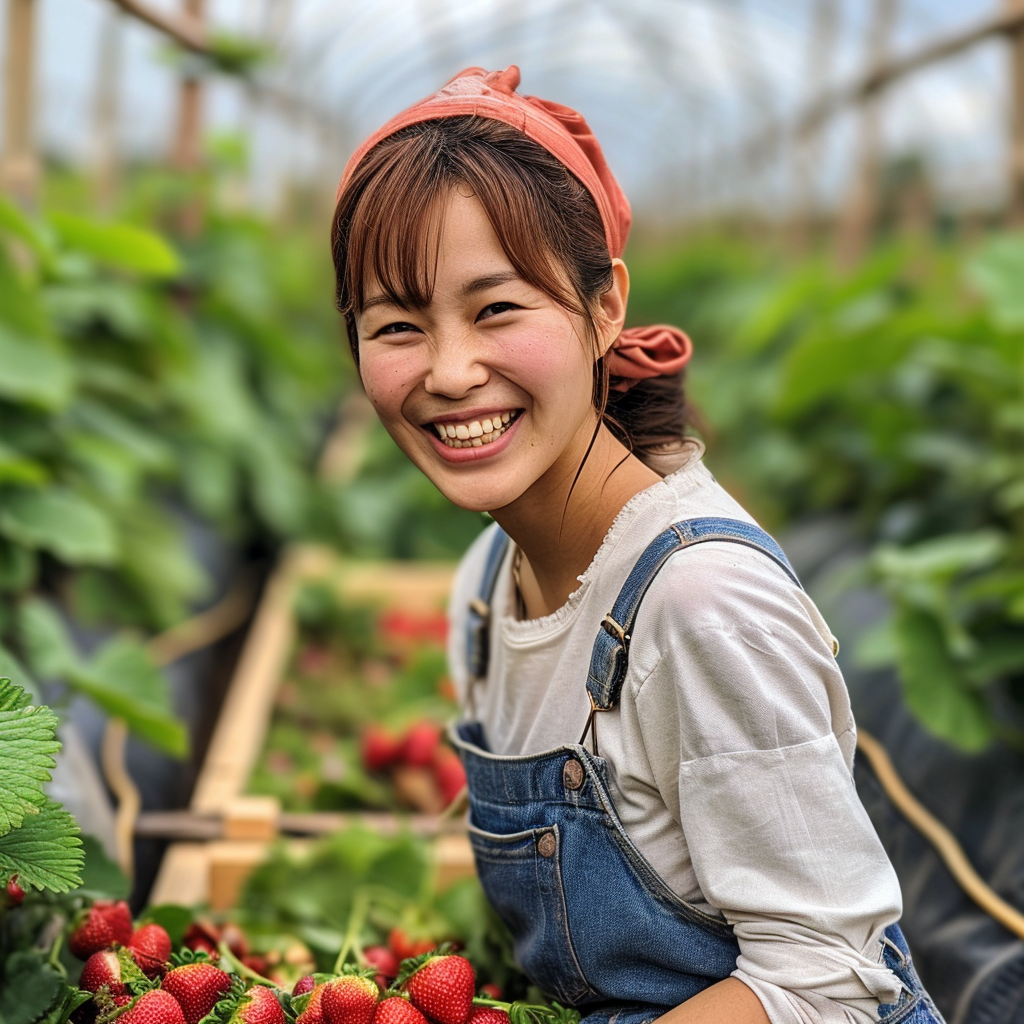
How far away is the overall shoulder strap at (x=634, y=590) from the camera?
109 centimetres

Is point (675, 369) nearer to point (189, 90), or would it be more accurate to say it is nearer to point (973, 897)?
point (973, 897)

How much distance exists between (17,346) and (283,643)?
1.24 meters

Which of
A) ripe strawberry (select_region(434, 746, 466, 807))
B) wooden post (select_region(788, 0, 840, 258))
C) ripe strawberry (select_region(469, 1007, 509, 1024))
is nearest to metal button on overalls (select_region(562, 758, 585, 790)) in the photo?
ripe strawberry (select_region(469, 1007, 509, 1024))

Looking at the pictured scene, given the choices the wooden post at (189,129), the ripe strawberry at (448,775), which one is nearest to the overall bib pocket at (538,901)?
the ripe strawberry at (448,775)

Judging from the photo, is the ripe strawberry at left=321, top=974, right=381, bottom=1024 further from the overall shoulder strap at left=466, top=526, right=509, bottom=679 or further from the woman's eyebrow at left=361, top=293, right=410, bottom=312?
the woman's eyebrow at left=361, top=293, right=410, bottom=312

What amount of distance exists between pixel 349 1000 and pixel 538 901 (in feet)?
0.69

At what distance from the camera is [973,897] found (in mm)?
1720

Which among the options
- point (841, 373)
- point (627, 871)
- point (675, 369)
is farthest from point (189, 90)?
point (627, 871)

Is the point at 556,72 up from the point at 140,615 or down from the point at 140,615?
up

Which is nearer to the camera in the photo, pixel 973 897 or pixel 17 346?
pixel 973 897

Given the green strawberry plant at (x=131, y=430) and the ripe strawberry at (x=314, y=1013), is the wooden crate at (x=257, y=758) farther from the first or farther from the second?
the ripe strawberry at (x=314, y=1013)

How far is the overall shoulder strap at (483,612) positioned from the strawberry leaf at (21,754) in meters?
0.50

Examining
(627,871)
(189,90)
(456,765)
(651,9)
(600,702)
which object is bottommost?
(456,765)

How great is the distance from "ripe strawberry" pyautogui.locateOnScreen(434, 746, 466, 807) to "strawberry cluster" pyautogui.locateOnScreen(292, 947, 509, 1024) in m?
1.36
